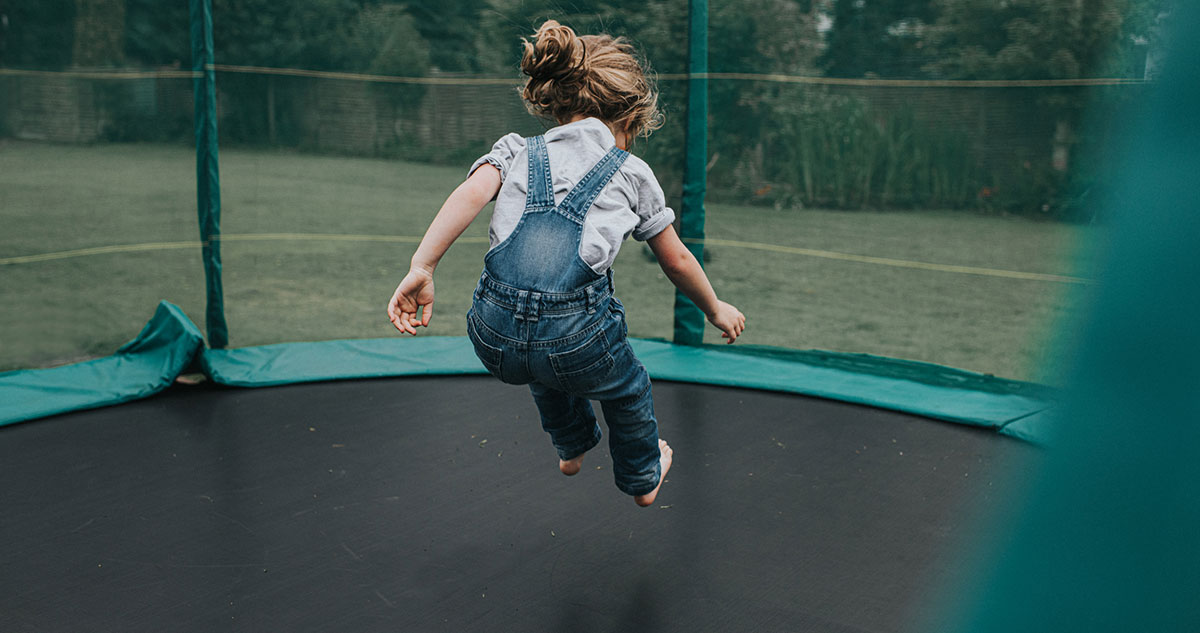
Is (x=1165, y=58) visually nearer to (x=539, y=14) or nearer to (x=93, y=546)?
(x=93, y=546)

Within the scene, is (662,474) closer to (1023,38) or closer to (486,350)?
(486,350)

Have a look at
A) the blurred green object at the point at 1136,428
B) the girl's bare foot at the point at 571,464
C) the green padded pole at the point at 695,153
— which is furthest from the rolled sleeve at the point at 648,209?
the green padded pole at the point at 695,153

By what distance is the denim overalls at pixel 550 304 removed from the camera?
1585 millimetres

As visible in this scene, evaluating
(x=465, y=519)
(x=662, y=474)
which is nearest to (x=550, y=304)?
(x=662, y=474)

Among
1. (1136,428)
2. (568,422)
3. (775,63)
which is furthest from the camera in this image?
(775,63)

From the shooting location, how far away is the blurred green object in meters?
0.32

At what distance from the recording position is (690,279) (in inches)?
67.0

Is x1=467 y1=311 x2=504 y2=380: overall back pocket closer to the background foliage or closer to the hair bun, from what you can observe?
the hair bun

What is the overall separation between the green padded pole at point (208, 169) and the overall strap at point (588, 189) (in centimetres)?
209

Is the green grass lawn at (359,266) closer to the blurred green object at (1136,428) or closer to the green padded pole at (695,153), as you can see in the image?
the green padded pole at (695,153)

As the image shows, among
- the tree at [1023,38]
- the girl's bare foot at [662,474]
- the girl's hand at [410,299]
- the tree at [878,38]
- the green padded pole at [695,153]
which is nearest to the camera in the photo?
the girl's hand at [410,299]

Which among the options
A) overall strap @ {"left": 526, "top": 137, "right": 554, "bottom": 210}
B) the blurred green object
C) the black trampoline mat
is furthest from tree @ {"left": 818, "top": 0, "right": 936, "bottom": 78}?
the blurred green object

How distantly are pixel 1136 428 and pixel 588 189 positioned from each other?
133 centimetres

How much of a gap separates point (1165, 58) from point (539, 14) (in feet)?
11.2
